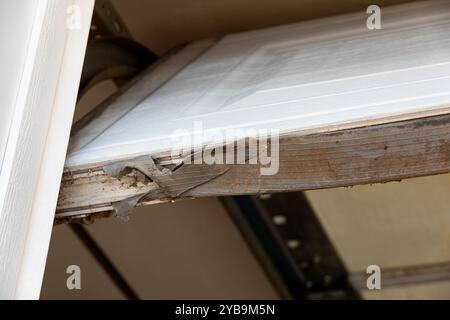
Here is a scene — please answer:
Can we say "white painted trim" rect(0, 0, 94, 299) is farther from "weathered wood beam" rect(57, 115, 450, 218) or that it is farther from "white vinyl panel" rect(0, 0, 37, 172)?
"weathered wood beam" rect(57, 115, 450, 218)

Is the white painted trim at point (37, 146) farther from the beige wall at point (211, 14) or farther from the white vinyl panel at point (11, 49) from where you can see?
the beige wall at point (211, 14)

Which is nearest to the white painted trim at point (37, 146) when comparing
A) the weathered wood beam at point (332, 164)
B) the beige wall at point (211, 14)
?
the weathered wood beam at point (332, 164)

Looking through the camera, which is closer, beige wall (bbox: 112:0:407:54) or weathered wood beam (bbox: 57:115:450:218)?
weathered wood beam (bbox: 57:115:450:218)

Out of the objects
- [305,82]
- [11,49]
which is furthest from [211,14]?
[11,49]

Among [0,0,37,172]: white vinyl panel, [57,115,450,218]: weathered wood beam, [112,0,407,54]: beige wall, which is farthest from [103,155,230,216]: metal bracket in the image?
[112,0,407,54]: beige wall

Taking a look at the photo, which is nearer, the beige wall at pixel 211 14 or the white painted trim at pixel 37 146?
the white painted trim at pixel 37 146

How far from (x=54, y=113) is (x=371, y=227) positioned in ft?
4.01

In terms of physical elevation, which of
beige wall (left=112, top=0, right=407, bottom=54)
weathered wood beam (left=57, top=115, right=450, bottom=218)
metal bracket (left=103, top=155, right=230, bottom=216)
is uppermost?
beige wall (left=112, top=0, right=407, bottom=54)

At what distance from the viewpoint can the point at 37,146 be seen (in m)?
1.15

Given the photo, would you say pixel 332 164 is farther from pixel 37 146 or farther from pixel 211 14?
pixel 211 14

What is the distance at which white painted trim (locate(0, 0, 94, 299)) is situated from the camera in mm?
1062

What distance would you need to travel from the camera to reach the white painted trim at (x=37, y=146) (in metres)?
1.06

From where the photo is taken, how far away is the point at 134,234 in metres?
2.11
